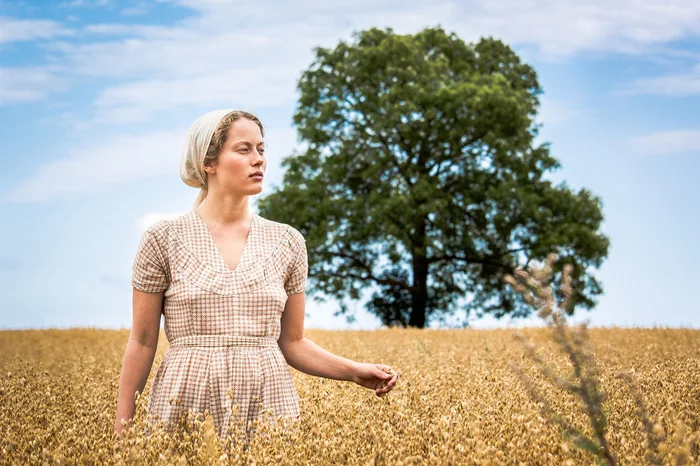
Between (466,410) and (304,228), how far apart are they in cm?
1785

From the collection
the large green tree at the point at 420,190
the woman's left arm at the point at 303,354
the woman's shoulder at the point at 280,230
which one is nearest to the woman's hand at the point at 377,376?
the woman's left arm at the point at 303,354

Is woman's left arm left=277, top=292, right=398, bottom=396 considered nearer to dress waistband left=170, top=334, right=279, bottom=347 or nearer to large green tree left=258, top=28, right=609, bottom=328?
dress waistband left=170, top=334, right=279, bottom=347

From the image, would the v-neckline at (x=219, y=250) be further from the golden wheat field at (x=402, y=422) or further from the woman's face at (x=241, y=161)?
the golden wheat field at (x=402, y=422)

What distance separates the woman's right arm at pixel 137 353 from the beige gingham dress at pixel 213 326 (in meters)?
0.06

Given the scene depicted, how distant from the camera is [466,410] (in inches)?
151

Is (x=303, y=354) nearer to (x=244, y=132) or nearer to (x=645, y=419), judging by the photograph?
(x=244, y=132)

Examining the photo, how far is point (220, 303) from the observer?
3.43 metres

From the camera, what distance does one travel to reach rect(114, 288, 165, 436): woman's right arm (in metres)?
3.53

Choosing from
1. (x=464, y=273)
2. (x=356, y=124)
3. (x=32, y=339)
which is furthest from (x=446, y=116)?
(x=32, y=339)

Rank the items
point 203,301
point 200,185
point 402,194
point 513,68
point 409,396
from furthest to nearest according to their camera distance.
→ 1. point 513,68
2. point 402,194
3. point 409,396
4. point 200,185
5. point 203,301

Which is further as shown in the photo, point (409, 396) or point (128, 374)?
point (409, 396)

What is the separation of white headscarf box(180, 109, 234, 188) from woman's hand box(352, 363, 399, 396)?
1.22 metres

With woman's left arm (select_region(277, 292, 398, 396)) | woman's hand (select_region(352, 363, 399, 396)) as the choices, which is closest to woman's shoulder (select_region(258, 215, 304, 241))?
woman's left arm (select_region(277, 292, 398, 396))

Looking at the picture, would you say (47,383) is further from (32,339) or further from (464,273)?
(464,273)
